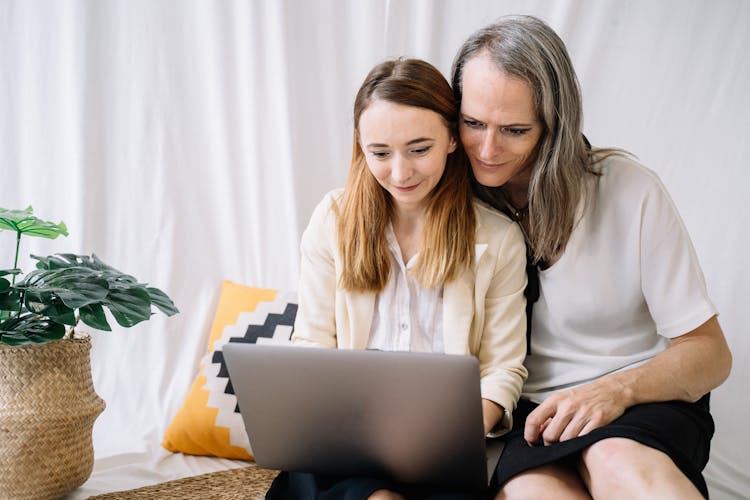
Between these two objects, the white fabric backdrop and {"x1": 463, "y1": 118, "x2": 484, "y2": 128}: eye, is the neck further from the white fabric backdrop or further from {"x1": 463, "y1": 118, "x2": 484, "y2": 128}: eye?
the white fabric backdrop

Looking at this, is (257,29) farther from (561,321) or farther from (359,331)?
(561,321)

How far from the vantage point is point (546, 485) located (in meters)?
1.25

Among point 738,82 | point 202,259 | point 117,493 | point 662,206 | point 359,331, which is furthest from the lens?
point 202,259

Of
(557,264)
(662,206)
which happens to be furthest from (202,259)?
(662,206)

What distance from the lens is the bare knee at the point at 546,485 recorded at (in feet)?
4.08

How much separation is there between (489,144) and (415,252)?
10.8 inches

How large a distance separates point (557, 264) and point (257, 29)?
1.13 metres

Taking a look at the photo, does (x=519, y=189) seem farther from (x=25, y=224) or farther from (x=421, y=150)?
(x=25, y=224)

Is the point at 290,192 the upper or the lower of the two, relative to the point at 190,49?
lower

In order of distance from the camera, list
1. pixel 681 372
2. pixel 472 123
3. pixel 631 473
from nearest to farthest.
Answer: pixel 631 473, pixel 681 372, pixel 472 123

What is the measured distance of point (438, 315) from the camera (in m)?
1.59

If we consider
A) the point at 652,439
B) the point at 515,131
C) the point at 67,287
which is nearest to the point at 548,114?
the point at 515,131

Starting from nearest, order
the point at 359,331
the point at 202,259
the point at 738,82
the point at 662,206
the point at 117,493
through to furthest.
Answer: the point at 662,206 → the point at 359,331 → the point at 117,493 → the point at 738,82 → the point at 202,259

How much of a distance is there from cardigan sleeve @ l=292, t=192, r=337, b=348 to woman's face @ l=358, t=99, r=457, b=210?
19 centimetres
